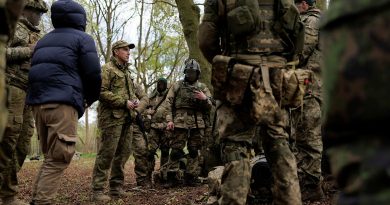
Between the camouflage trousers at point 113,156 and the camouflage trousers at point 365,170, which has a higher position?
the camouflage trousers at point 365,170

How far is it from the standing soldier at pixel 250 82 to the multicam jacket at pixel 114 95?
132 inches

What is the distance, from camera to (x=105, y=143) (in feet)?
24.0

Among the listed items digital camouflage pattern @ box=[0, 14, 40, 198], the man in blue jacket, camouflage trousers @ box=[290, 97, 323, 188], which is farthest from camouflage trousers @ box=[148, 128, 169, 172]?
the man in blue jacket

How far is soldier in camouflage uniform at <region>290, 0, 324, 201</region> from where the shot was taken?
5.92 meters

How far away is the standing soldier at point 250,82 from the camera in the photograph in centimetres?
405

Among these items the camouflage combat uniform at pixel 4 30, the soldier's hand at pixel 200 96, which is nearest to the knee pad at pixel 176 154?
the soldier's hand at pixel 200 96

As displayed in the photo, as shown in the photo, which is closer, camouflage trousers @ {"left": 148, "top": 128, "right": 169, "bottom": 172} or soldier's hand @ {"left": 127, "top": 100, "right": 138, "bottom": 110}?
soldier's hand @ {"left": 127, "top": 100, "right": 138, "bottom": 110}

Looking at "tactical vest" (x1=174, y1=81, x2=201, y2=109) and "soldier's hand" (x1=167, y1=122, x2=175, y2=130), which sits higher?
"tactical vest" (x1=174, y1=81, x2=201, y2=109)

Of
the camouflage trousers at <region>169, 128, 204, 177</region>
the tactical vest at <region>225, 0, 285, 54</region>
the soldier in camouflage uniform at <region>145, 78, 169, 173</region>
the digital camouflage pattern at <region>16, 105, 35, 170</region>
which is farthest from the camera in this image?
the soldier in camouflage uniform at <region>145, 78, 169, 173</region>

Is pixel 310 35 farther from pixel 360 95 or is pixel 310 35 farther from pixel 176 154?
pixel 360 95

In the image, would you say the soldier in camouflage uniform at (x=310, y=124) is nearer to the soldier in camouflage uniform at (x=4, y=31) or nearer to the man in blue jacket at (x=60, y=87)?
the man in blue jacket at (x=60, y=87)

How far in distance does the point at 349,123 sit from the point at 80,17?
4.30 m

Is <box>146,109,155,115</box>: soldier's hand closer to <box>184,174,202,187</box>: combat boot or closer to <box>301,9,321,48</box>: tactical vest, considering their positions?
<box>184,174,202,187</box>: combat boot

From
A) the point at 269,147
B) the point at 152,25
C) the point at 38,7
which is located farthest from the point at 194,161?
the point at 152,25
